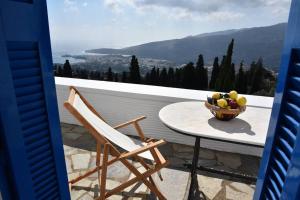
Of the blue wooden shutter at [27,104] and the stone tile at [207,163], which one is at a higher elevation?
the blue wooden shutter at [27,104]

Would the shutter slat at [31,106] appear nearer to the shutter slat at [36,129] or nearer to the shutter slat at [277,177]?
the shutter slat at [36,129]

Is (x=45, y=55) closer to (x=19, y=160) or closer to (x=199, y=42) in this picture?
(x=19, y=160)

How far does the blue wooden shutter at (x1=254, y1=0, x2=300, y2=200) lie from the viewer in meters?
0.63

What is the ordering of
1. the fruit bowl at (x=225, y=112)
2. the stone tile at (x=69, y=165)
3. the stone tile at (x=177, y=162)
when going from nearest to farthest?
the fruit bowl at (x=225, y=112) < the stone tile at (x=69, y=165) < the stone tile at (x=177, y=162)

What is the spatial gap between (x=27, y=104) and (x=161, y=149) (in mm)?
2217

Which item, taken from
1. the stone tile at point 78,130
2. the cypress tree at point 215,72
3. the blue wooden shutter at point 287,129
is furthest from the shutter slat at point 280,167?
the cypress tree at point 215,72

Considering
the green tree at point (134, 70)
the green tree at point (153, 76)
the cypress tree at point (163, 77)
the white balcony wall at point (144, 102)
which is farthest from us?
the green tree at point (134, 70)

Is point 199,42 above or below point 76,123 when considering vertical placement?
above

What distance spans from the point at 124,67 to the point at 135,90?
223 inches

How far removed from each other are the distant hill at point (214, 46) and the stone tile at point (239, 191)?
9.76 meters

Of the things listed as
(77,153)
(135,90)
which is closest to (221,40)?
(135,90)

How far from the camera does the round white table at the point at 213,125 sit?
1612 millimetres

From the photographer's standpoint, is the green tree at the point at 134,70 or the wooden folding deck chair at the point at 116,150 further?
the green tree at the point at 134,70

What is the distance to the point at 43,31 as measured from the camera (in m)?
0.97
